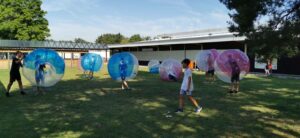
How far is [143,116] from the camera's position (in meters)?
7.78

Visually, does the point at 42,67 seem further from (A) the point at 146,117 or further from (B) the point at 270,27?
(B) the point at 270,27

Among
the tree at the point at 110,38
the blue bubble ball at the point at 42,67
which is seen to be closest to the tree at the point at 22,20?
the blue bubble ball at the point at 42,67

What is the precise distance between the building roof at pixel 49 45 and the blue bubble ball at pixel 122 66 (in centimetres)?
3390

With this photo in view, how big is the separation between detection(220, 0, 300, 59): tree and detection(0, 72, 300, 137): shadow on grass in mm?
1707

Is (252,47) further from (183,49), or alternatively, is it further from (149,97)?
(183,49)

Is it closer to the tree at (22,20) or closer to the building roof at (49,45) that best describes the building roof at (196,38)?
the building roof at (49,45)

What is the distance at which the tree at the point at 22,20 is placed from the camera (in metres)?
46.2

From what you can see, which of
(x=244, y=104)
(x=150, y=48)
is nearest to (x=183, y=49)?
(x=150, y=48)

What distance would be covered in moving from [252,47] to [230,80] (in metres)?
4.31

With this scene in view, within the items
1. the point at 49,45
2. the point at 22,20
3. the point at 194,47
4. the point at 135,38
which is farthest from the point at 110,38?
the point at 194,47

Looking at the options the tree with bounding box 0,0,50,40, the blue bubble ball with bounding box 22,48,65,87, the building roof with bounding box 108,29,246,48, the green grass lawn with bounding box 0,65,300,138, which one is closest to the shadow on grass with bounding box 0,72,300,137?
the green grass lawn with bounding box 0,65,300,138

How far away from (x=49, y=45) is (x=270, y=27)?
154ft

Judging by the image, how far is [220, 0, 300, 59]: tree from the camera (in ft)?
25.2

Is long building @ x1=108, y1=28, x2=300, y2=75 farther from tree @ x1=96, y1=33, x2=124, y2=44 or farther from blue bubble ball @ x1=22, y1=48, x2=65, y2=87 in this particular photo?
tree @ x1=96, y1=33, x2=124, y2=44
